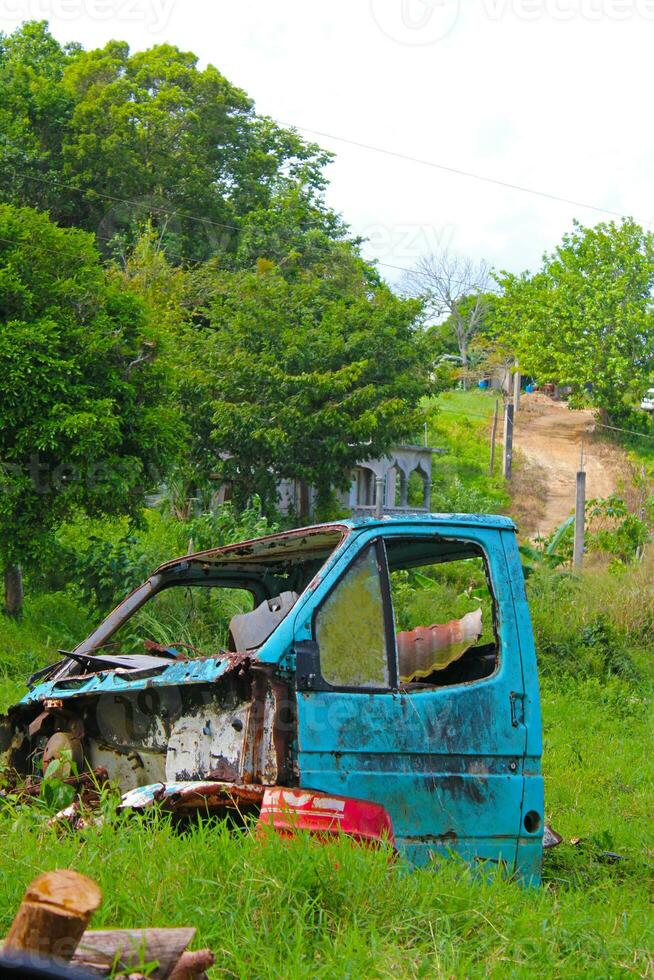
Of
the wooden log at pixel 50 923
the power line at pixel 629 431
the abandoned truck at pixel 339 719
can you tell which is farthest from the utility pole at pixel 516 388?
the wooden log at pixel 50 923

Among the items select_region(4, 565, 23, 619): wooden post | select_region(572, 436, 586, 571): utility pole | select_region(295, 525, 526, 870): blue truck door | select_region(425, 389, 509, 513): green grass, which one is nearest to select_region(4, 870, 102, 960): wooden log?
select_region(295, 525, 526, 870): blue truck door

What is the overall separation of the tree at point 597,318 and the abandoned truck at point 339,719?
111 ft

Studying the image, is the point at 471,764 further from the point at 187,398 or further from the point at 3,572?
the point at 187,398

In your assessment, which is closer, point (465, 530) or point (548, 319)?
point (465, 530)

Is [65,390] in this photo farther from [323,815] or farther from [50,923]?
[50,923]

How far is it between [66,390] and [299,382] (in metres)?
10.2

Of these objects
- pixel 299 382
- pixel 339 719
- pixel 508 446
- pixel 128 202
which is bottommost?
pixel 339 719

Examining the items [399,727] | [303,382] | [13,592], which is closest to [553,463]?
[303,382]

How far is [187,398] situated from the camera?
21.5 meters

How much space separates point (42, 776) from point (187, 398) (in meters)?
17.0

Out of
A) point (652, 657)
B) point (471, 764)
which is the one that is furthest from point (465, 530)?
point (652, 657)

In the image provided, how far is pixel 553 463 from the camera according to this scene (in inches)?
1463

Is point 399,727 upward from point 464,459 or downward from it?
upward

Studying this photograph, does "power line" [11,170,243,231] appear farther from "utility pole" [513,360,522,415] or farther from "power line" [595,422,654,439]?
"power line" [595,422,654,439]
